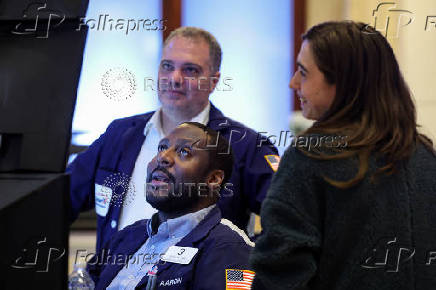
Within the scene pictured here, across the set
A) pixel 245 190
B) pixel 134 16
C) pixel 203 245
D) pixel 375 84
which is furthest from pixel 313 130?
pixel 134 16

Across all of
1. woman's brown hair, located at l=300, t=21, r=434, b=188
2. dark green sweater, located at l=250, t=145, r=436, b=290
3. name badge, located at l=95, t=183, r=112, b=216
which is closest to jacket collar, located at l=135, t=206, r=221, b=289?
name badge, located at l=95, t=183, r=112, b=216

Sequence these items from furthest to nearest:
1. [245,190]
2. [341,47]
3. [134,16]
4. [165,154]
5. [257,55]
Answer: [257,55] → [134,16] → [245,190] → [165,154] → [341,47]

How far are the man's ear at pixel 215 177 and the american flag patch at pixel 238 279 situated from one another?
246mm

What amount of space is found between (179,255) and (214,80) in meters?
0.53

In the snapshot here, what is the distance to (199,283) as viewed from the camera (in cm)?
118

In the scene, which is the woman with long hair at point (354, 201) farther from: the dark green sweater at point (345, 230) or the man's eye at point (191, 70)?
the man's eye at point (191, 70)

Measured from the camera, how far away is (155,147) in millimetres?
1338

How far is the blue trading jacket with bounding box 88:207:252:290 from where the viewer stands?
3.87 feet

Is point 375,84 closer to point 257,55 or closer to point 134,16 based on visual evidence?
point 134,16

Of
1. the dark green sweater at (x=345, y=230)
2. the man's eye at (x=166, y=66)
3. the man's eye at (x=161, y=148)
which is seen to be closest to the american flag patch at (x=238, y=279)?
the dark green sweater at (x=345, y=230)

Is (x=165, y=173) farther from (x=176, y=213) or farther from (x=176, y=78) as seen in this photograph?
(x=176, y=78)

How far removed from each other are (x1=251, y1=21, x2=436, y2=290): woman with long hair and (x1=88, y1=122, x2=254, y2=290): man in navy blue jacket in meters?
0.26

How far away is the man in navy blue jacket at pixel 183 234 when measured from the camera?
119 cm

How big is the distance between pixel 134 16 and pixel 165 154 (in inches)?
29.1
